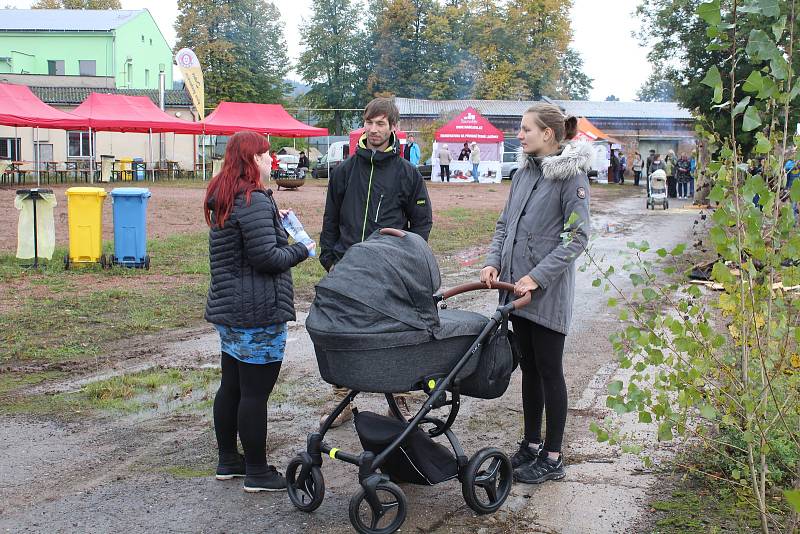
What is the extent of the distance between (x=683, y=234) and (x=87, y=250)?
13.3 m

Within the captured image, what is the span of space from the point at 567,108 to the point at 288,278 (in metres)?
57.2

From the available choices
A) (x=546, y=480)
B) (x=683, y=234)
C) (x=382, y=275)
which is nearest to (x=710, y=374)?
(x=546, y=480)

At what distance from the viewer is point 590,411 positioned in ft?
19.8

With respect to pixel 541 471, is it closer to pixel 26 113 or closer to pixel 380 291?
pixel 380 291

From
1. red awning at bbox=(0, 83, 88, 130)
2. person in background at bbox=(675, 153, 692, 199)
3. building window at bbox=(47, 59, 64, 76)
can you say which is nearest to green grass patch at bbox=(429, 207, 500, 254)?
person in background at bbox=(675, 153, 692, 199)

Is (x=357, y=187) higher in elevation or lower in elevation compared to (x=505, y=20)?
lower

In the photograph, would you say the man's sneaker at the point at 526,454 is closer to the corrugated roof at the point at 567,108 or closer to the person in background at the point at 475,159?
the person in background at the point at 475,159

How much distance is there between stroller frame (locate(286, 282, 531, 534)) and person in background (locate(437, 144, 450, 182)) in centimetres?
3681

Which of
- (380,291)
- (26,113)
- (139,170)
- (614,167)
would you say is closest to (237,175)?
(380,291)

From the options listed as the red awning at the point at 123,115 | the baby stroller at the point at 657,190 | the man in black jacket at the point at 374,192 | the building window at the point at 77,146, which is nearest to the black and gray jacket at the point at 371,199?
the man in black jacket at the point at 374,192

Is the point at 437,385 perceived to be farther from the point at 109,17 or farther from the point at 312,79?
the point at 312,79

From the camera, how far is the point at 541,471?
4738mm

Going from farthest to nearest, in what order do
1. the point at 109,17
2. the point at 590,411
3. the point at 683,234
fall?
the point at 109,17 → the point at 683,234 → the point at 590,411

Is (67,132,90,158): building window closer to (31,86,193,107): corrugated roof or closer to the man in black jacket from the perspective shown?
(31,86,193,107): corrugated roof
